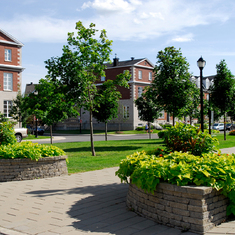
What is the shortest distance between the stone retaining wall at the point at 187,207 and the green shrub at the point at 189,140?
1861 mm

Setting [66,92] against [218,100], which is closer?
[66,92]

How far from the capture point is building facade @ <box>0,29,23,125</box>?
36000 millimetres

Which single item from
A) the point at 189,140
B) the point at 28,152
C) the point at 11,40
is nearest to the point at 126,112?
the point at 11,40

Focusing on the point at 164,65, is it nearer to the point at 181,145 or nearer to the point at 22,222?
the point at 181,145

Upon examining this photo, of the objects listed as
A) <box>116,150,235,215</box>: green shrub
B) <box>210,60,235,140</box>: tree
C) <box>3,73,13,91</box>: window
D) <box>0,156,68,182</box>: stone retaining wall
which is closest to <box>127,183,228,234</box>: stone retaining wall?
<box>116,150,235,215</box>: green shrub

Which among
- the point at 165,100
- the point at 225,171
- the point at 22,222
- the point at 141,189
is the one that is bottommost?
the point at 22,222

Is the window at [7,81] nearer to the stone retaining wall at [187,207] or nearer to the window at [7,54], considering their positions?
the window at [7,54]

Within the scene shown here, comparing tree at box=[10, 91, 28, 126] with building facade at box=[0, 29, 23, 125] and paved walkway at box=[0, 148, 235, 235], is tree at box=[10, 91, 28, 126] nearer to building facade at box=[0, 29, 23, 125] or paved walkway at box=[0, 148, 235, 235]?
building facade at box=[0, 29, 23, 125]

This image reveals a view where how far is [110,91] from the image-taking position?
14.6 meters

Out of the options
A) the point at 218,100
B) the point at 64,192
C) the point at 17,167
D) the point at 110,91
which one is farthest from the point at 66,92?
the point at 218,100

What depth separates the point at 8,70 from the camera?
36.4 metres

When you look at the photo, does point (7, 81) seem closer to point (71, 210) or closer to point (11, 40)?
point (11, 40)

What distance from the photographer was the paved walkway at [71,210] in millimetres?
4621

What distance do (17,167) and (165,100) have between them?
11.9 m
